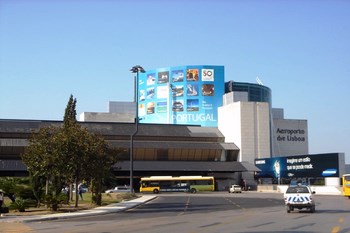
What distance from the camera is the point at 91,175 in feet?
120

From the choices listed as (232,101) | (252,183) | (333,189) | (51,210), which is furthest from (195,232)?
(232,101)

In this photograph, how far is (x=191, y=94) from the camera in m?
130

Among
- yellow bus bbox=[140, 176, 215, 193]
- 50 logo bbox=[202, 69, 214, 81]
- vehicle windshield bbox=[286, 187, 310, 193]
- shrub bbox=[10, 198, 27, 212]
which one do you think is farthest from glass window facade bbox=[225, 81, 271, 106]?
shrub bbox=[10, 198, 27, 212]

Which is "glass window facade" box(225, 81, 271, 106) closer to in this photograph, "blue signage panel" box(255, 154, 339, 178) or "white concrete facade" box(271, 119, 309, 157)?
"white concrete facade" box(271, 119, 309, 157)

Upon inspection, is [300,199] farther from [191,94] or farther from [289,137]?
[191,94]

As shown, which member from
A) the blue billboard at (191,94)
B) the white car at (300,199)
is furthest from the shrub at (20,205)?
the blue billboard at (191,94)

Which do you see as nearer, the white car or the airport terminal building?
the white car

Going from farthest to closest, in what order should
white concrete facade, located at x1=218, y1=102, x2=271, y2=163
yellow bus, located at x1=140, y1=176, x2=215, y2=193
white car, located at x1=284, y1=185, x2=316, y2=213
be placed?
white concrete facade, located at x1=218, y1=102, x2=271, y2=163, yellow bus, located at x1=140, y1=176, x2=215, y2=193, white car, located at x1=284, y1=185, x2=316, y2=213

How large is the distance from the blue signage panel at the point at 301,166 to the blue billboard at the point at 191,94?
3335 cm

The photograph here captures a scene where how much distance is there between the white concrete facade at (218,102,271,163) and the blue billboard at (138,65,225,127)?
21662 millimetres

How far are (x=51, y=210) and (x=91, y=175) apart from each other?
4063mm

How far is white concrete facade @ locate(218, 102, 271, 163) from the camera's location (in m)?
104

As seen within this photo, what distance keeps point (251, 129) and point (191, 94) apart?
93.3ft

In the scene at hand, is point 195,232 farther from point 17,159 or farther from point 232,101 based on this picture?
point 232,101
